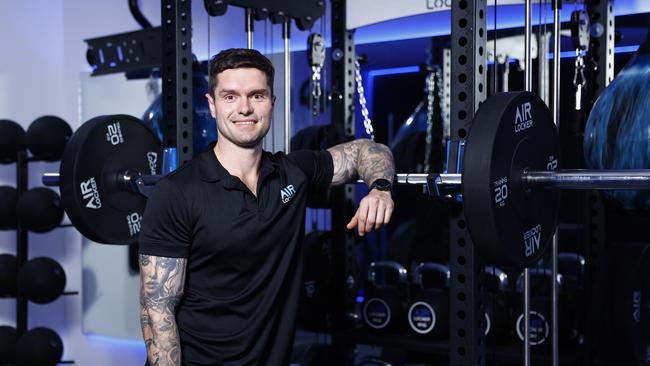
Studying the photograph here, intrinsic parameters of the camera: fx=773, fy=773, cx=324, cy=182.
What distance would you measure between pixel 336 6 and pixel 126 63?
1102mm

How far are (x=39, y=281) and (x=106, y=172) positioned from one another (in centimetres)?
229

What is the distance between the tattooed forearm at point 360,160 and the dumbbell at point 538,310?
1.17 metres

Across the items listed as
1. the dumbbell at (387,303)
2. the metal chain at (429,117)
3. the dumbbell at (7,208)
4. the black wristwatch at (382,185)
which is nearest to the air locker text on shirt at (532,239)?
the black wristwatch at (382,185)

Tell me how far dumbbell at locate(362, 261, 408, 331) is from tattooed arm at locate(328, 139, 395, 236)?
1233mm

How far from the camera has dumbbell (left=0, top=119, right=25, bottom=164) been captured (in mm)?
4574

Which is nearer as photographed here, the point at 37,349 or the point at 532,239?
the point at 532,239

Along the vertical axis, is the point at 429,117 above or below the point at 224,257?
above

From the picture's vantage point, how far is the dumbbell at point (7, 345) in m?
4.64

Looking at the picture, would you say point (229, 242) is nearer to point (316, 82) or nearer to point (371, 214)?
point (371, 214)

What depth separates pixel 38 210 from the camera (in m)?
4.46

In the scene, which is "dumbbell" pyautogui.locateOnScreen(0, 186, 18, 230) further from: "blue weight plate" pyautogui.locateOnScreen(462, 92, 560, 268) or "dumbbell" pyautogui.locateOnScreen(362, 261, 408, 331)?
"blue weight plate" pyautogui.locateOnScreen(462, 92, 560, 268)

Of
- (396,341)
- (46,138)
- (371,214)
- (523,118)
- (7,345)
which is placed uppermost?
(46,138)

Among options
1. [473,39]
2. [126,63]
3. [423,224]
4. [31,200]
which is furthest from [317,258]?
[31,200]

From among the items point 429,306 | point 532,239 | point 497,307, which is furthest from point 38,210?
point 532,239
